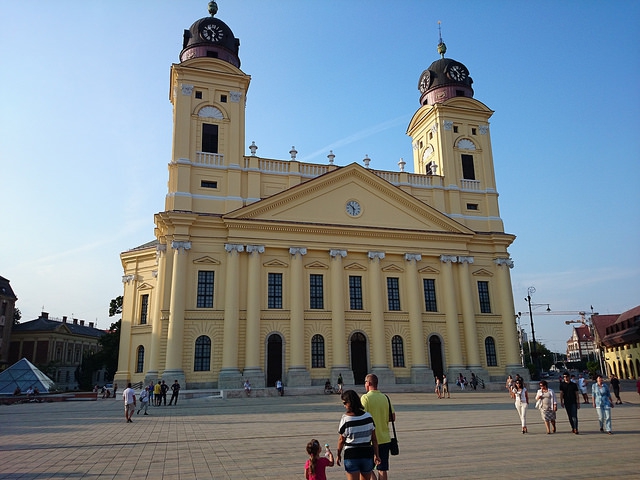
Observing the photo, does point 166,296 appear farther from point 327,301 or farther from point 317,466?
point 317,466

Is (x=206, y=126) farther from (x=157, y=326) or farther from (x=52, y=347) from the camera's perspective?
(x=52, y=347)

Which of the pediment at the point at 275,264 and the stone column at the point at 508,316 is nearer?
the pediment at the point at 275,264

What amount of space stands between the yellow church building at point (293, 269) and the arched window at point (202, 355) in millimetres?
84

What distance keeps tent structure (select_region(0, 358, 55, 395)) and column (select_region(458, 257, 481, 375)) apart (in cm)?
3274

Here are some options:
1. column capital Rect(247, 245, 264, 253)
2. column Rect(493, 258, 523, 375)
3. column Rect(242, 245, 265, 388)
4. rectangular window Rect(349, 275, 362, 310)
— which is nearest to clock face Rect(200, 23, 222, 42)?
column capital Rect(247, 245, 264, 253)

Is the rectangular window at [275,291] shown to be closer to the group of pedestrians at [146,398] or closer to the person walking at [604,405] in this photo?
the group of pedestrians at [146,398]

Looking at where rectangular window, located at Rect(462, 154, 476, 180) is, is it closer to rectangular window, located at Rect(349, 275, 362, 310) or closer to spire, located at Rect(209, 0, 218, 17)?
rectangular window, located at Rect(349, 275, 362, 310)

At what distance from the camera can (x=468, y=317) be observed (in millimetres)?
36219

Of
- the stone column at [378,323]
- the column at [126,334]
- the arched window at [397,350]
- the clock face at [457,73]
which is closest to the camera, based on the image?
the stone column at [378,323]

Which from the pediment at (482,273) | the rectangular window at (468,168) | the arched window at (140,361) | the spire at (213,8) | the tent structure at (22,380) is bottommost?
the tent structure at (22,380)

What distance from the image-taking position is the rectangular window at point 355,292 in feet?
115

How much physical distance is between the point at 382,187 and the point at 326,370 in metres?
13.8

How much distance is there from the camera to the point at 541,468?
8.40m

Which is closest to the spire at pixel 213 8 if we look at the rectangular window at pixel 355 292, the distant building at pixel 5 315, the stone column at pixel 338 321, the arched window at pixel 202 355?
the stone column at pixel 338 321
